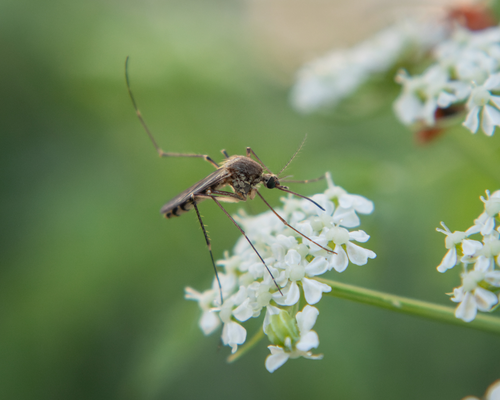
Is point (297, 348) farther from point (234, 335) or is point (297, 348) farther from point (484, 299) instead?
point (484, 299)

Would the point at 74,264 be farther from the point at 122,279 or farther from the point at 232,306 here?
the point at 232,306

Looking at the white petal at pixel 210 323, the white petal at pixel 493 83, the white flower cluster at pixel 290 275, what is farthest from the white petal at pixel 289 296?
the white petal at pixel 493 83

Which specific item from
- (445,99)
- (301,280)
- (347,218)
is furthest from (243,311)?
(445,99)

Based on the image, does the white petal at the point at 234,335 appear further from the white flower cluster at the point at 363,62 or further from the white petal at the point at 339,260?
the white flower cluster at the point at 363,62

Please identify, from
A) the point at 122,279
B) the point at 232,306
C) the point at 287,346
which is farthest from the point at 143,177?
the point at 287,346

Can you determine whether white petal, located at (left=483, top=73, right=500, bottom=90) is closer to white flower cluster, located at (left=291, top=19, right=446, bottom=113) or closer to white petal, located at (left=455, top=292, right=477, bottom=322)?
white petal, located at (left=455, top=292, right=477, bottom=322)
